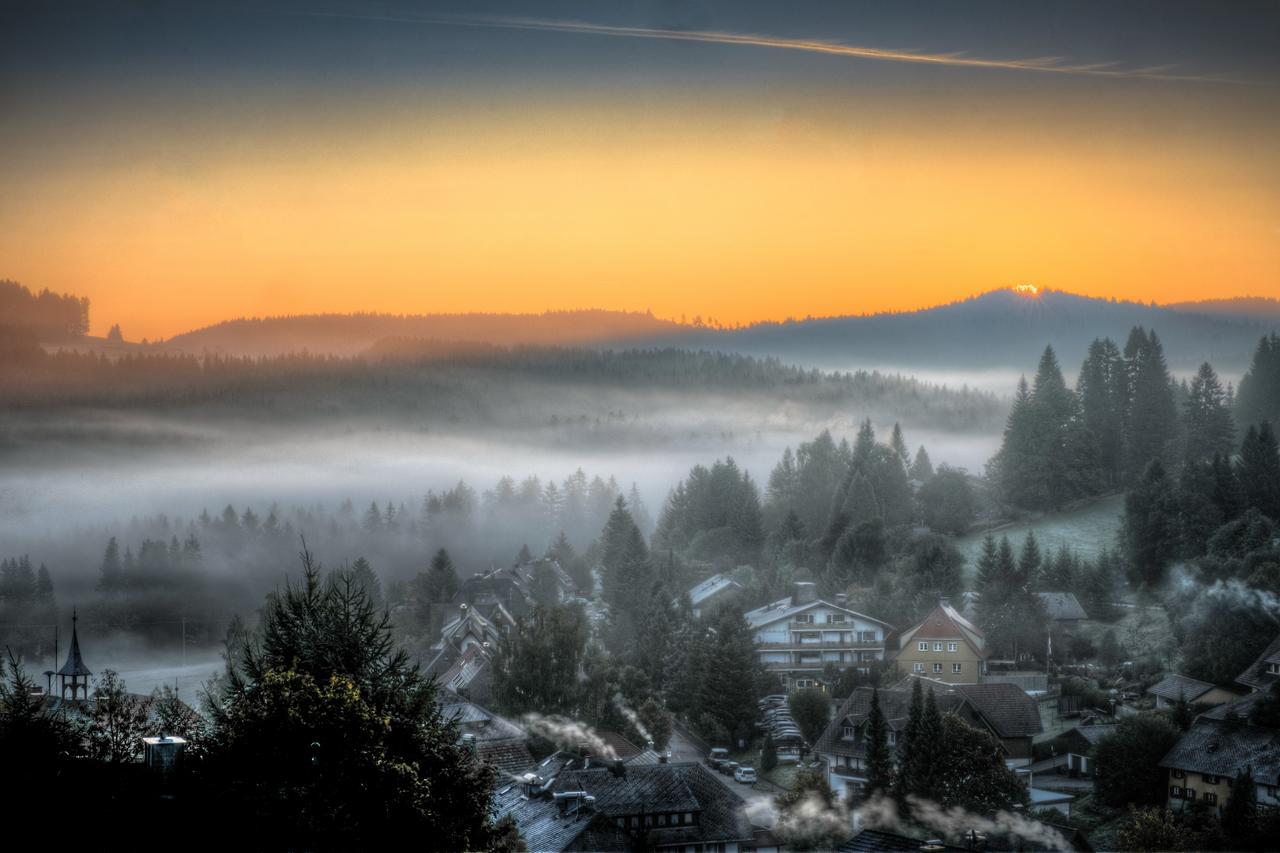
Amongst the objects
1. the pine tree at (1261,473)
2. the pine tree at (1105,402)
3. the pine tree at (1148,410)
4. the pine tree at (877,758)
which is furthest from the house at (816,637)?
the pine tree at (1148,410)

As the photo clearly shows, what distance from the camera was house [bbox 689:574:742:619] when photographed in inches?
2178

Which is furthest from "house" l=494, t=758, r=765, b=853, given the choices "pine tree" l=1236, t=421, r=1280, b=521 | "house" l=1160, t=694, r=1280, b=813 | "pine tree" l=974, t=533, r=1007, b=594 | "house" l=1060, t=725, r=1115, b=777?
"pine tree" l=1236, t=421, r=1280, b=521

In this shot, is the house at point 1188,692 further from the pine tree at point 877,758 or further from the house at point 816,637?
the house at point 816,637

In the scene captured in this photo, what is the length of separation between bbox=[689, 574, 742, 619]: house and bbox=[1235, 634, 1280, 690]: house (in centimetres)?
2023

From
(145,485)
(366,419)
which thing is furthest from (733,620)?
(366,419)

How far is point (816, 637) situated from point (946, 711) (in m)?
14.2

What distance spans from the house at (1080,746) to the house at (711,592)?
19177mm

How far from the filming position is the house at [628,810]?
2680 cm

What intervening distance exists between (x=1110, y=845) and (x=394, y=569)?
168 ft

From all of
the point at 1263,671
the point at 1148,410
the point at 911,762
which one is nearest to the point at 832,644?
the point at 1263,671

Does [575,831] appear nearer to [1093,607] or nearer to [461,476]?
[1093,607]

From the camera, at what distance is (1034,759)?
3484cm

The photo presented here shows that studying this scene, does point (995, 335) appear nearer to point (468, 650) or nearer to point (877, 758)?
point (468, 650)

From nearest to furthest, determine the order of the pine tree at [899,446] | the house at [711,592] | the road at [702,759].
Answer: the road at [702,759] → the house at [711,592] → the pine tree at [899,446]
